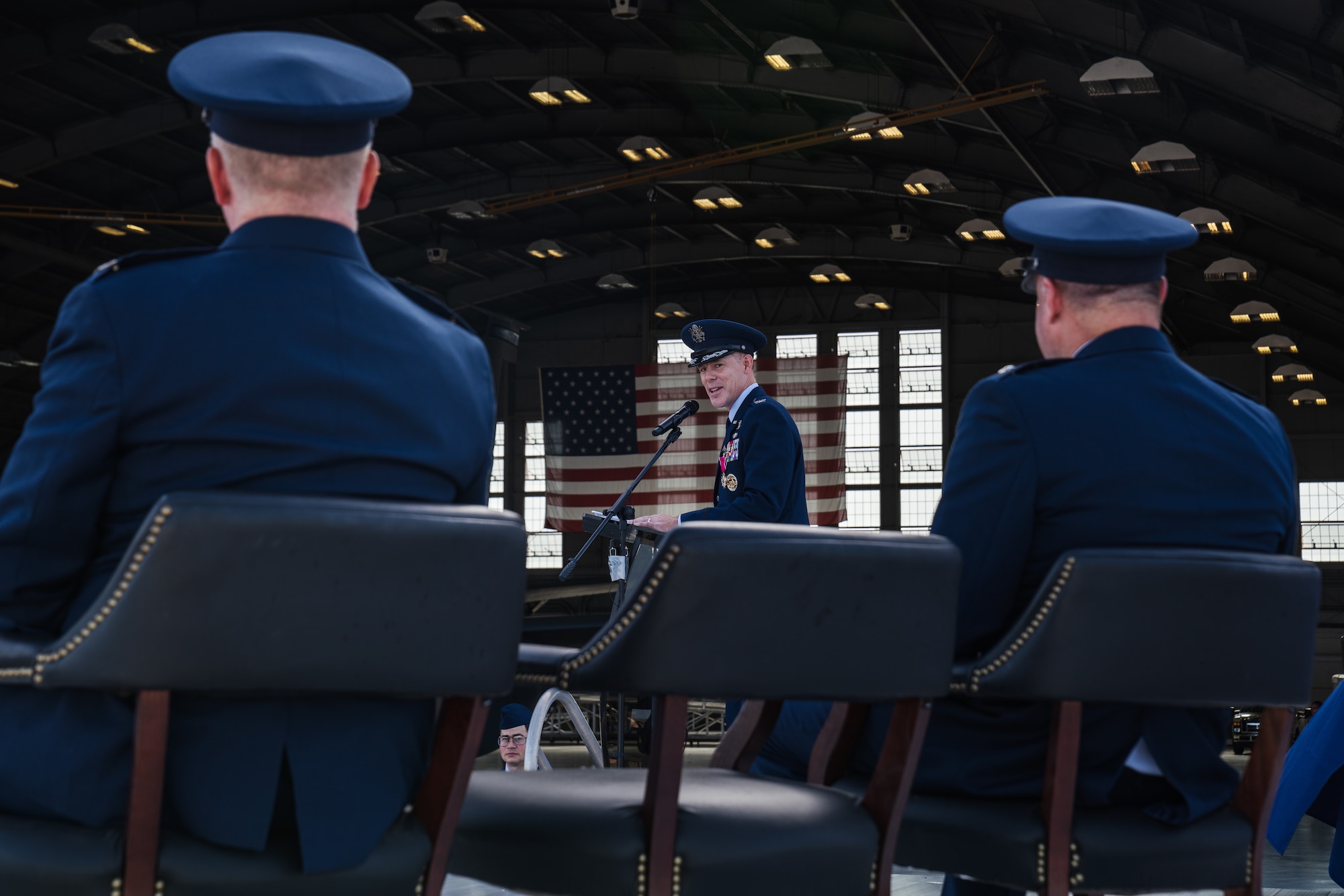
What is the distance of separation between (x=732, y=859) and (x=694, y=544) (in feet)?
1.17

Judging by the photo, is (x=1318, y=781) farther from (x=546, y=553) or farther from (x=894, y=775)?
(x=546, y=553)

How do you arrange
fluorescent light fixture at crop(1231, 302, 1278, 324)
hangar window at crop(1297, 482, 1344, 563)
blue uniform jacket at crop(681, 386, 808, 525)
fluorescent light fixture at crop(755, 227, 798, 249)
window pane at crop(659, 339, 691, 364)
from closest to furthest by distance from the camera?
blue uniform jacket at crop(681, 386, 808, 525) < fluorescent light fixture at crop(1231, 302, 1278, 324) < fluorescent light fixture at crop(755, 227, 798, 249) < hangar window at crop(1297, 482, 1344, 563) < window pane at crop(659, 339, 691, 364)

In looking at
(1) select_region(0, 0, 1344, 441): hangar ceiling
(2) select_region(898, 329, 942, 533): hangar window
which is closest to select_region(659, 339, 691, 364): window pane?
(1) select_region(0, 0, 1344, 441): hangar ceiling

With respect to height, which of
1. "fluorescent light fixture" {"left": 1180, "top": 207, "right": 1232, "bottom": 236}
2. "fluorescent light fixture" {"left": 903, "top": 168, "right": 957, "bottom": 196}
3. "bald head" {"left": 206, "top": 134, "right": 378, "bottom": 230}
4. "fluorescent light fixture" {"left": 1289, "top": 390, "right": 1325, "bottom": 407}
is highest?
"fluorescent light fixture" {"left": 903, "top": 168, "right": 957, "bottom": 196}

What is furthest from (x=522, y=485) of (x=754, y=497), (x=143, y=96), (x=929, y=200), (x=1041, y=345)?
(x=1041, y=345)

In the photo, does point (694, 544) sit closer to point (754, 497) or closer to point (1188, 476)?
point (1188, 476)

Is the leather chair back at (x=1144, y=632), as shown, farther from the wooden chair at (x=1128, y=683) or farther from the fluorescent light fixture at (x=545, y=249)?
the fluorescent light fixture at (x=545, y=249)

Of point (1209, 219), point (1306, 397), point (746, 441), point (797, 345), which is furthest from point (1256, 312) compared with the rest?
point (746, 441)

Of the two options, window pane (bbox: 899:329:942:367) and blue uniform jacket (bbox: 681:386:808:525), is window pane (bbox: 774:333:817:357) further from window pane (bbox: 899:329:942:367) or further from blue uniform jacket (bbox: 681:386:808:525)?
blue uniform jacket (bbox: 681:386:808:525)

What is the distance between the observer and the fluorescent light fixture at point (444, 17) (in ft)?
41.5

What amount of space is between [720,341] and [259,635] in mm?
3530

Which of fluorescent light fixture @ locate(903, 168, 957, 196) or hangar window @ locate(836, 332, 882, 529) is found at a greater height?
fluorescent light fixture @ locate(903, 168, 957, 196)

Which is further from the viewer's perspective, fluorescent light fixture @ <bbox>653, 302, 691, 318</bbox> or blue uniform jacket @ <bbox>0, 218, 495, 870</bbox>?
fluorescent light fixture @ <bbox>653, 302, 691, 318</bbox>

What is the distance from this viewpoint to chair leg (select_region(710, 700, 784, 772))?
1.95 metres
